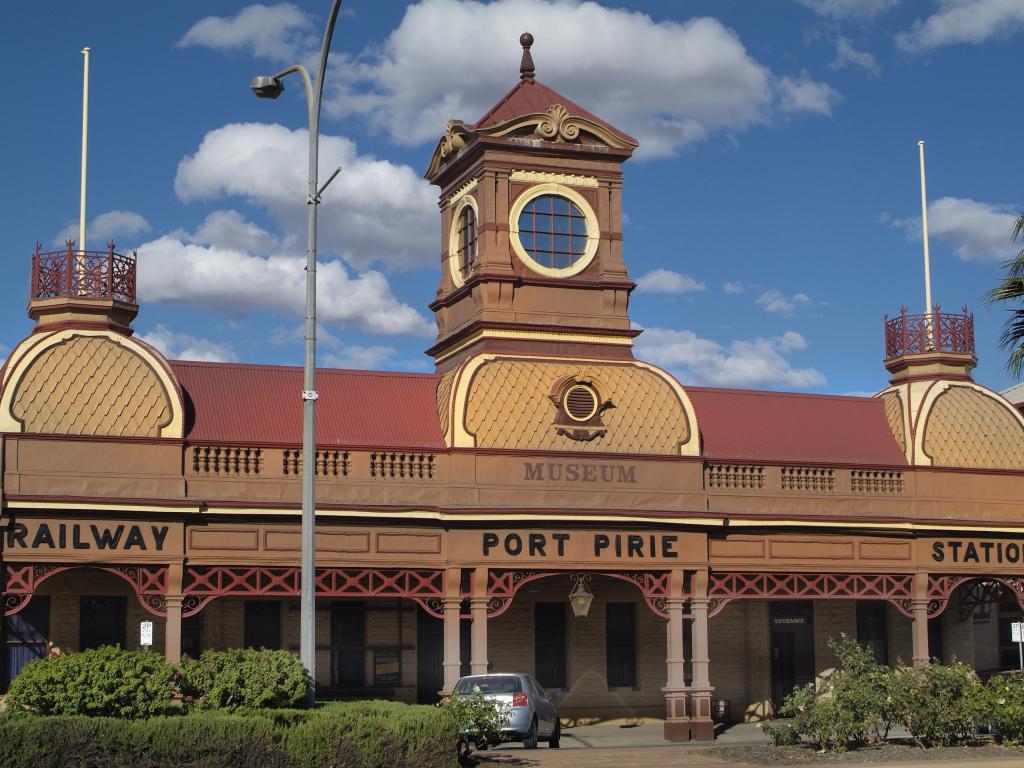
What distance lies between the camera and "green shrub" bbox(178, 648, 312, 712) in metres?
18.8

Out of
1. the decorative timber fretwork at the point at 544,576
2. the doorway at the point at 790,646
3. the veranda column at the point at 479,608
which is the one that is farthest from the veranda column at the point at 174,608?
the doorway at the point at 790,646

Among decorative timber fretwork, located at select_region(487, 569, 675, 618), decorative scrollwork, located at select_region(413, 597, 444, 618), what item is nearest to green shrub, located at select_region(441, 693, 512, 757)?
decorative scrollwork, located at select_region(413, 597, 444, 618)

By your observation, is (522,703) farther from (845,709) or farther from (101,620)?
(101,620)

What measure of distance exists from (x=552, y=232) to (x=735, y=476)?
249 inches

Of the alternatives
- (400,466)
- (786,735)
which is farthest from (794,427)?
(786,735)

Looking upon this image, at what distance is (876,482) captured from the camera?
3266 cm

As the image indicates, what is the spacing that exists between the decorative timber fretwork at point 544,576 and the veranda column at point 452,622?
2.09 feet

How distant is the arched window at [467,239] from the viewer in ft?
109

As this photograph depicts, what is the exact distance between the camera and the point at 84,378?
2764 centimetres

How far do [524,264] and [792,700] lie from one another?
1173 cm

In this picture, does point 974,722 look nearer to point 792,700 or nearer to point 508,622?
point 792,700

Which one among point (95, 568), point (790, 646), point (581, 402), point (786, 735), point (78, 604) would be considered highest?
point (581, 402)

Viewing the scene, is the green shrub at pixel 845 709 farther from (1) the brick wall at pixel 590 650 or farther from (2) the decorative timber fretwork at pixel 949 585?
(1) the brick wall at pixel 590 650

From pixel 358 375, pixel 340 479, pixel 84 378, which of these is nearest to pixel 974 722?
pixel 340 479
